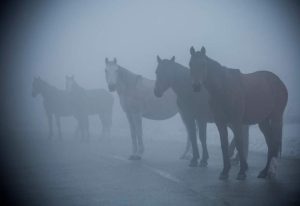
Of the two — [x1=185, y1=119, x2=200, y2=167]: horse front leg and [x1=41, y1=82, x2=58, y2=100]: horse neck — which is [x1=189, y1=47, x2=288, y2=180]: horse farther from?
[x1=41, y1=82, x2=58, y2=100]: horse neck

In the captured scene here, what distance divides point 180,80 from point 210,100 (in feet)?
9.06

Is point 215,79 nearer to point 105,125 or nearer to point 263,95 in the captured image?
point 263,95

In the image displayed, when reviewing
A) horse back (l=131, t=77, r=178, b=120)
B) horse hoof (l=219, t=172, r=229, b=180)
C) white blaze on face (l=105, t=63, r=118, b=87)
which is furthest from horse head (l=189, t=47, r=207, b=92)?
white blaze on face (l=105, t=63, r=118, b=87)

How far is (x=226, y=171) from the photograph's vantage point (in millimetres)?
9539

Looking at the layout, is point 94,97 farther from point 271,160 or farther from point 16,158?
point 271,160

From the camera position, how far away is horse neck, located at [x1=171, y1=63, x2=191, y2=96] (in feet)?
42.0

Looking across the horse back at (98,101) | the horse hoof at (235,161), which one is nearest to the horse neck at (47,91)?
the horse back at (98,101)

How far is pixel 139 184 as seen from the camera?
885 cm

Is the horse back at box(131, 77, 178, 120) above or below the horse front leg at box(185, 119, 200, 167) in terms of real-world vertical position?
above

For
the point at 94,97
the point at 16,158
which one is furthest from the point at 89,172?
the point at 94,97

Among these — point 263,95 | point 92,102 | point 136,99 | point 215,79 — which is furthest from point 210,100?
point 92,102

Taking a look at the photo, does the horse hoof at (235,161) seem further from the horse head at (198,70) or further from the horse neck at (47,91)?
the horse neck at (47,91)

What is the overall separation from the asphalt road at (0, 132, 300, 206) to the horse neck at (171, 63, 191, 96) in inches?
82.8

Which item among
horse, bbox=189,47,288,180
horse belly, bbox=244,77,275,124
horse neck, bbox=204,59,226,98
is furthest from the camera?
horse belly, bbox=244,77,275,124
